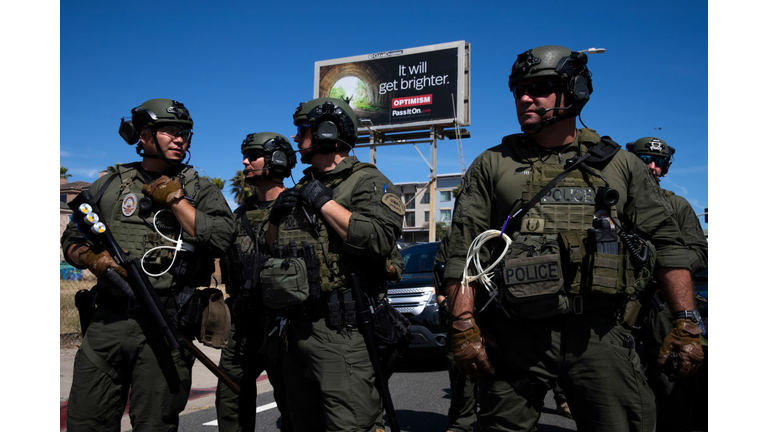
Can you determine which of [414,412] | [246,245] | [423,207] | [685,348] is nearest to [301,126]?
[246,245]

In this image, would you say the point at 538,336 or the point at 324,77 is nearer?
the point at 538,336

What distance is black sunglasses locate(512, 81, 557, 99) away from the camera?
2852 mm

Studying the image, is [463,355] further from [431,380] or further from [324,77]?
[324,77]

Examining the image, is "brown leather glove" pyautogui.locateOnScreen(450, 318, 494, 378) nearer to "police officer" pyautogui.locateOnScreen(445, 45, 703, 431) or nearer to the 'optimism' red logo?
"police officer" pyautogui.locateOnScreen(445, 45, 703, 431)

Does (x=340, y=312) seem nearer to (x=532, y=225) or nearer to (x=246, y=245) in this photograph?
(x=532, y=225)

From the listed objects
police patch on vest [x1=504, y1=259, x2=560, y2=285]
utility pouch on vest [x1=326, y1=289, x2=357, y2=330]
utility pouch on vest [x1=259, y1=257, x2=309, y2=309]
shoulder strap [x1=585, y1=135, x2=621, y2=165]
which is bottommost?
utility pouch on vest [x1=326, y1=289, x2=357, y2=330]

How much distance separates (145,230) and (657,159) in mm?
4307

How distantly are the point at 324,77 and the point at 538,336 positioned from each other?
109ft

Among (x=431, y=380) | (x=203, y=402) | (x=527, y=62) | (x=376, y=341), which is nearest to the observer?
(x=527, y=62)

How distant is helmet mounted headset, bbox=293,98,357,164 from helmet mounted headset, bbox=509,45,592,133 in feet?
3.96

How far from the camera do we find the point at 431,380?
306 inches

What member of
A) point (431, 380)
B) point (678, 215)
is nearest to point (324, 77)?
point (431, 380)

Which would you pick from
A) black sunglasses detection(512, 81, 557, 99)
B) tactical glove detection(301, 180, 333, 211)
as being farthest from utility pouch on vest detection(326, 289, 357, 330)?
black sunglasses detection(512, 81, 557, 99)
